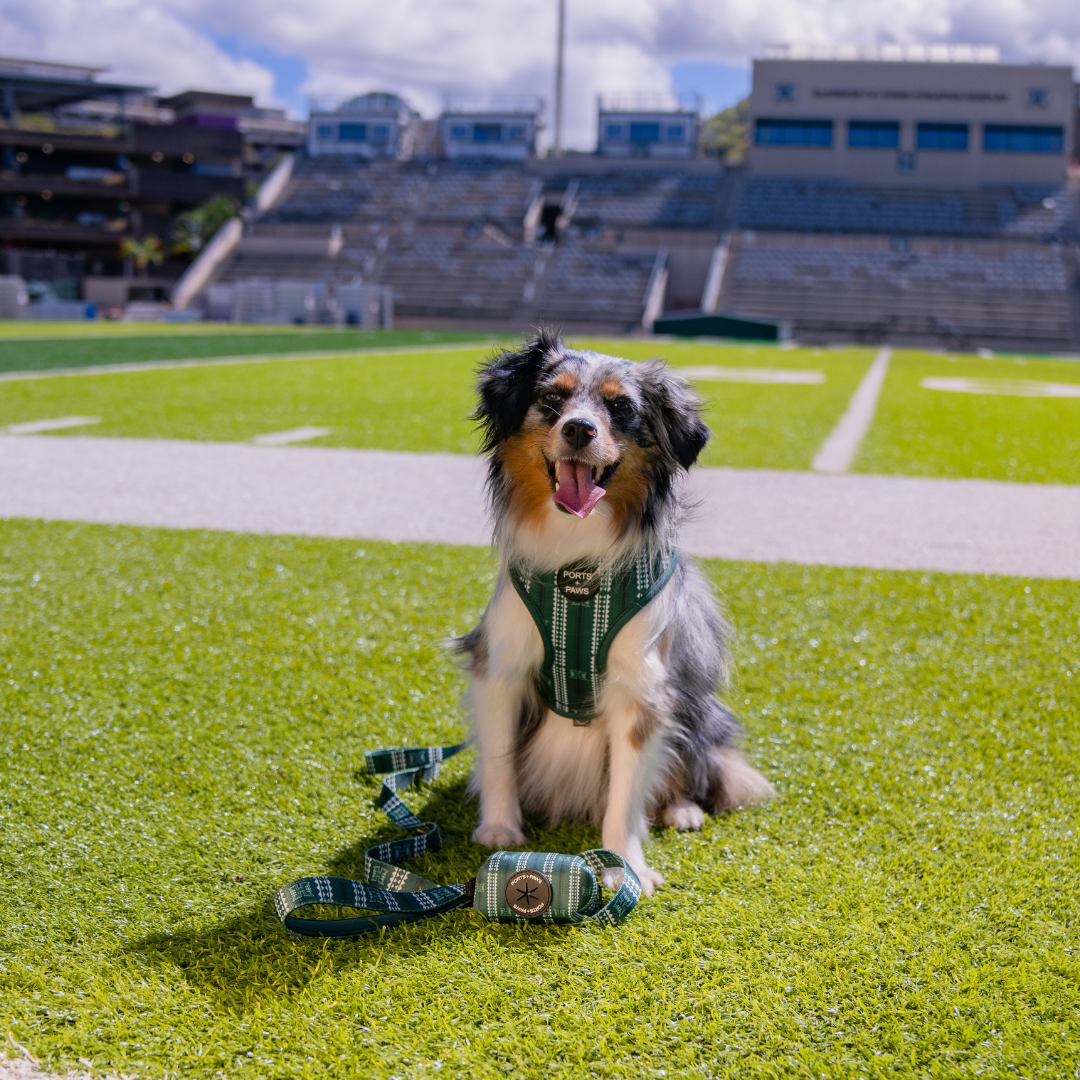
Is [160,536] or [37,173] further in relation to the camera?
[37,173]

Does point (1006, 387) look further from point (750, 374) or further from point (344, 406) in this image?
point (344, 406)

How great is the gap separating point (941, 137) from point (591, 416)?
5745 centimetres

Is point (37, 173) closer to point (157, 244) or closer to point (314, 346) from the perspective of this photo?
point (157, 244)

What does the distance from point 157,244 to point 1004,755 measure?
209 feet

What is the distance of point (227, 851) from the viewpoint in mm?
2529

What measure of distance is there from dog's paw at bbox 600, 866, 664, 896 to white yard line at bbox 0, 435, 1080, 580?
3221 mm

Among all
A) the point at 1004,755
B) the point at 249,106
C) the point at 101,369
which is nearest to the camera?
the point at 1004,755

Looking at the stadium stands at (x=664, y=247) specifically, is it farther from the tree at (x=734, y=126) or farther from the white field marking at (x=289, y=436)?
the white field marking at (x=289, y=436)

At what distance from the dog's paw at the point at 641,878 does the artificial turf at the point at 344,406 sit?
462cm

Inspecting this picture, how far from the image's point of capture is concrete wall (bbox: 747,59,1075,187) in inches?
2090

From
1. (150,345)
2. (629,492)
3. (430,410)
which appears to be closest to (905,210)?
(150,345)

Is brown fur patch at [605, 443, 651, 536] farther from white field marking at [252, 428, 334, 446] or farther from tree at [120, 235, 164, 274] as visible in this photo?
tree at [120, 235, 164, 274]

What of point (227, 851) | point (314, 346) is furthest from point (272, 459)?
point (314, 346)

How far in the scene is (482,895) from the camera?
230 cm
